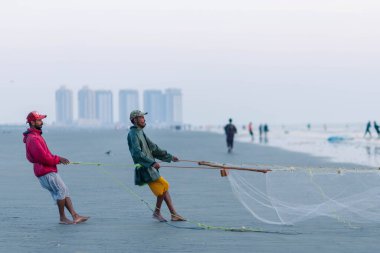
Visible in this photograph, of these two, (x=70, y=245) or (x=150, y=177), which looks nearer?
(x=70, y=245)

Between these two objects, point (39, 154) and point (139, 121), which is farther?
point (139, 121)

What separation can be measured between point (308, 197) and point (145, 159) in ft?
8.22

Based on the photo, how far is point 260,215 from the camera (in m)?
9.01

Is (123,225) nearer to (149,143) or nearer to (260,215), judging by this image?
(149,143)

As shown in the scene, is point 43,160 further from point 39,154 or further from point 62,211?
point 62,211

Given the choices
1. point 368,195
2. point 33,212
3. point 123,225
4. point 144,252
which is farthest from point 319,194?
point 33,212

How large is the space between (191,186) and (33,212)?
16.2 feet

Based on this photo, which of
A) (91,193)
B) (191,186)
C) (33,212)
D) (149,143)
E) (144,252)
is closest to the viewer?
(144,252)

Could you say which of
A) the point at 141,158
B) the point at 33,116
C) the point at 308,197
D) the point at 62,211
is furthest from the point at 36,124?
the point at 308,197

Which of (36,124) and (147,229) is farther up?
(36,124)

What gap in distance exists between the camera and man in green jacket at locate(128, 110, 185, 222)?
352 inches

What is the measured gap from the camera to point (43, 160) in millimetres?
8742

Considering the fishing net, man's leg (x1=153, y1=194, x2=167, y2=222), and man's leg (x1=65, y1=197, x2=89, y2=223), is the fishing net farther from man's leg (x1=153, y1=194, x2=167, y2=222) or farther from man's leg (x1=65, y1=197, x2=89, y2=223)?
man's leg (x1=65, y1=197, x2=89, y2=223)

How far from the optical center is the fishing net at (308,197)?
891 centimetres
